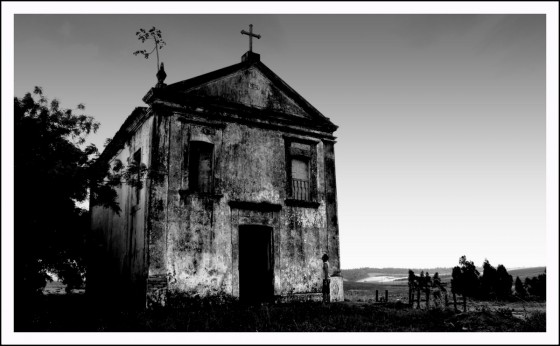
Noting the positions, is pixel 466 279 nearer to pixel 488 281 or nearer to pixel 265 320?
pixel 488 281

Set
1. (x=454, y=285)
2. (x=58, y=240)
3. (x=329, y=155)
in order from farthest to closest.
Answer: (x=454, y=285) < (x=329, y=155) < (x=58, y=240)

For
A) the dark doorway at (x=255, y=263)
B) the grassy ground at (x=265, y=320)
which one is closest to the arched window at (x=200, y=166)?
the dark doorway at (x=255, y=263)

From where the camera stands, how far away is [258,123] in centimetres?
1534

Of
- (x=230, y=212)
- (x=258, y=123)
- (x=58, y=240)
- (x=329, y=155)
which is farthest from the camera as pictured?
(x=329, y=155)

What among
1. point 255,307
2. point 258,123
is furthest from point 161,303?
point 258,123

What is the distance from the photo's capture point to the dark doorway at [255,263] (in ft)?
47.4

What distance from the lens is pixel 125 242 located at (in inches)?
583

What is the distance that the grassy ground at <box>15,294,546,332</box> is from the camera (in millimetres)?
9641

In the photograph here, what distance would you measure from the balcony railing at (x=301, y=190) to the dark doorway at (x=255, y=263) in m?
1.62

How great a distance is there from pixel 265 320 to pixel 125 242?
6439 mm

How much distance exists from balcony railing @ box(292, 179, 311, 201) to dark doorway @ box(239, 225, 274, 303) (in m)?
1.62

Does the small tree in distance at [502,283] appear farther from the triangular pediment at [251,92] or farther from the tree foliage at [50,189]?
the tree foliage at [50,189]

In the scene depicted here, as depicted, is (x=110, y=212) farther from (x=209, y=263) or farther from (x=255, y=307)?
(x=255, y=307)

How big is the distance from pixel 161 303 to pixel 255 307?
8.53 feet
